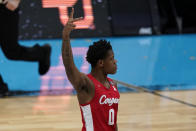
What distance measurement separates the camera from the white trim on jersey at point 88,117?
2.40 metres

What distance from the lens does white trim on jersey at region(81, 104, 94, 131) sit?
240cm

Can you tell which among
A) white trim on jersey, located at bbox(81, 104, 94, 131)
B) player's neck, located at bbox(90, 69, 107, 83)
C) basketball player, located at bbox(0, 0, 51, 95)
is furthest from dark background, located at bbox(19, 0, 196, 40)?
white trim on jersey, located at bbox(81, 104, 94, 131)

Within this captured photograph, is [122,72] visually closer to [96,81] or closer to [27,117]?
[27,117]

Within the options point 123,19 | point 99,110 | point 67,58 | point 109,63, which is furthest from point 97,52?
point 123,19

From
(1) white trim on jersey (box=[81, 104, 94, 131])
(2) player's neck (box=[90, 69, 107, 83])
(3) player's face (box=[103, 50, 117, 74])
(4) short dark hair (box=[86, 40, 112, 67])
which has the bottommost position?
(1) white trim on jersey (box=[81, 104, 94, 131])

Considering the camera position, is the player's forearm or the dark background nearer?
the player's forearm

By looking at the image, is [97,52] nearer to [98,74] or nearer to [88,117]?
[98,74]

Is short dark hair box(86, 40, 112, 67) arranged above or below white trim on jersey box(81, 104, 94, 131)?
above

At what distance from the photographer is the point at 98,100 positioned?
2398 mm

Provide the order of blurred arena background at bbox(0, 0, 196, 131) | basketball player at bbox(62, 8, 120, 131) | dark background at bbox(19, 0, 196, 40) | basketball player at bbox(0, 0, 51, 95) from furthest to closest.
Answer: dark background at bbox(19, 0, 196, 40) < basketball player at bbox(0, 0, 51, 95) < blurred arena background at bbox(0, 0, 196, 131) < basketball player at bbox(62, 8, 120, 131)

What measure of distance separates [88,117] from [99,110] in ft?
0.24

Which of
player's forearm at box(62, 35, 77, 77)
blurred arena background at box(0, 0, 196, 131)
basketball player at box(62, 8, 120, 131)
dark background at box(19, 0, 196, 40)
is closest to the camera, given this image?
player's forearm at box(62, 35, 77, 77)

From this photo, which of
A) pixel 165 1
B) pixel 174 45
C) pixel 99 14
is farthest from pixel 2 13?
pixel 165 1

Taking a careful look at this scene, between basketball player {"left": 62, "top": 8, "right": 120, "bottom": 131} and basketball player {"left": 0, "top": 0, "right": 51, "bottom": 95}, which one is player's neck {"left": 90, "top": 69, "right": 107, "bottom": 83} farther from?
basketball player {"left": 0, "top": 0, "right": 51, "bottom": 95}
